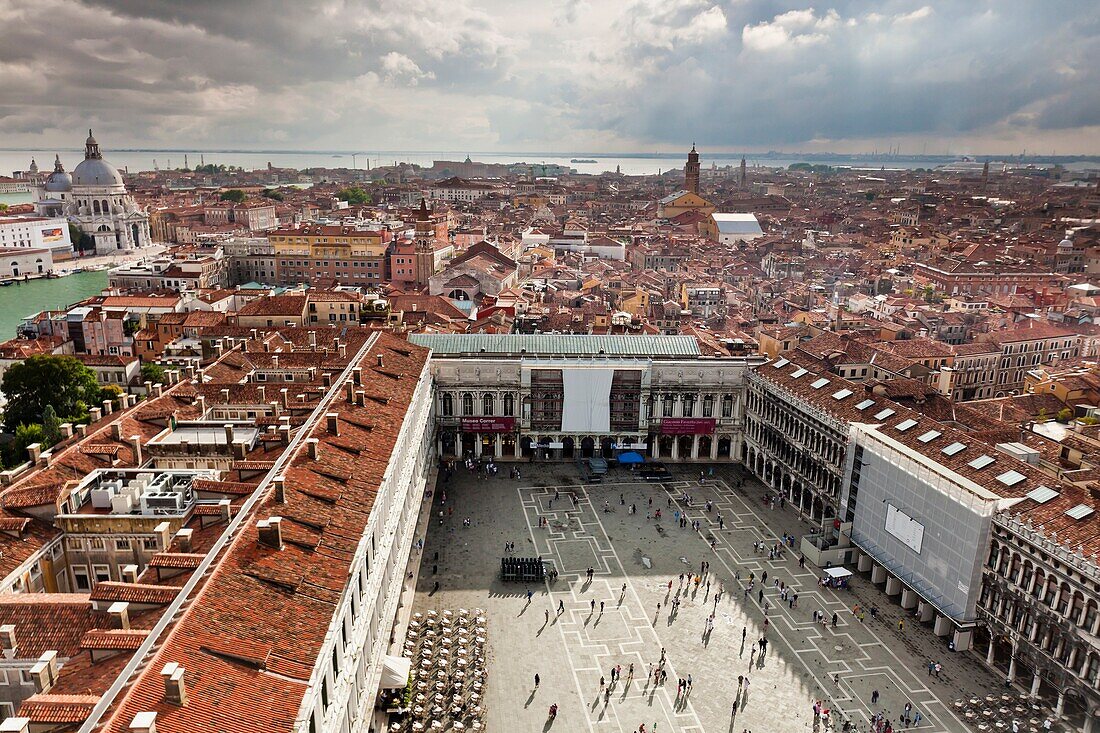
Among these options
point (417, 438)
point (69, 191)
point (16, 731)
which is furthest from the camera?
point (69, 191)

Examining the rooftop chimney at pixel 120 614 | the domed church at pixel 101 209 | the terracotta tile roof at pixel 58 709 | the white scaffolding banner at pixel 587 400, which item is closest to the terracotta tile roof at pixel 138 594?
the rooftop chimney at pixel 120 614

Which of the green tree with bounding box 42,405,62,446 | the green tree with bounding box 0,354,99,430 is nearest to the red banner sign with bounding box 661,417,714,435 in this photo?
the green tree with bounding box 42,405,62,446

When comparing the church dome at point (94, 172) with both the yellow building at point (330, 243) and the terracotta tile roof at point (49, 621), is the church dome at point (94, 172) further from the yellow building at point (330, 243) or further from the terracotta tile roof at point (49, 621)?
the terracotta tile roof at point (49, 621)

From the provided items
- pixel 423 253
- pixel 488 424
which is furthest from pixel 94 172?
pixel 488 424

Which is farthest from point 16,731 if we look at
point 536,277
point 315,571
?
point 536,277

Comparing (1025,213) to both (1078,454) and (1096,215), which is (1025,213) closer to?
(1096,215)
